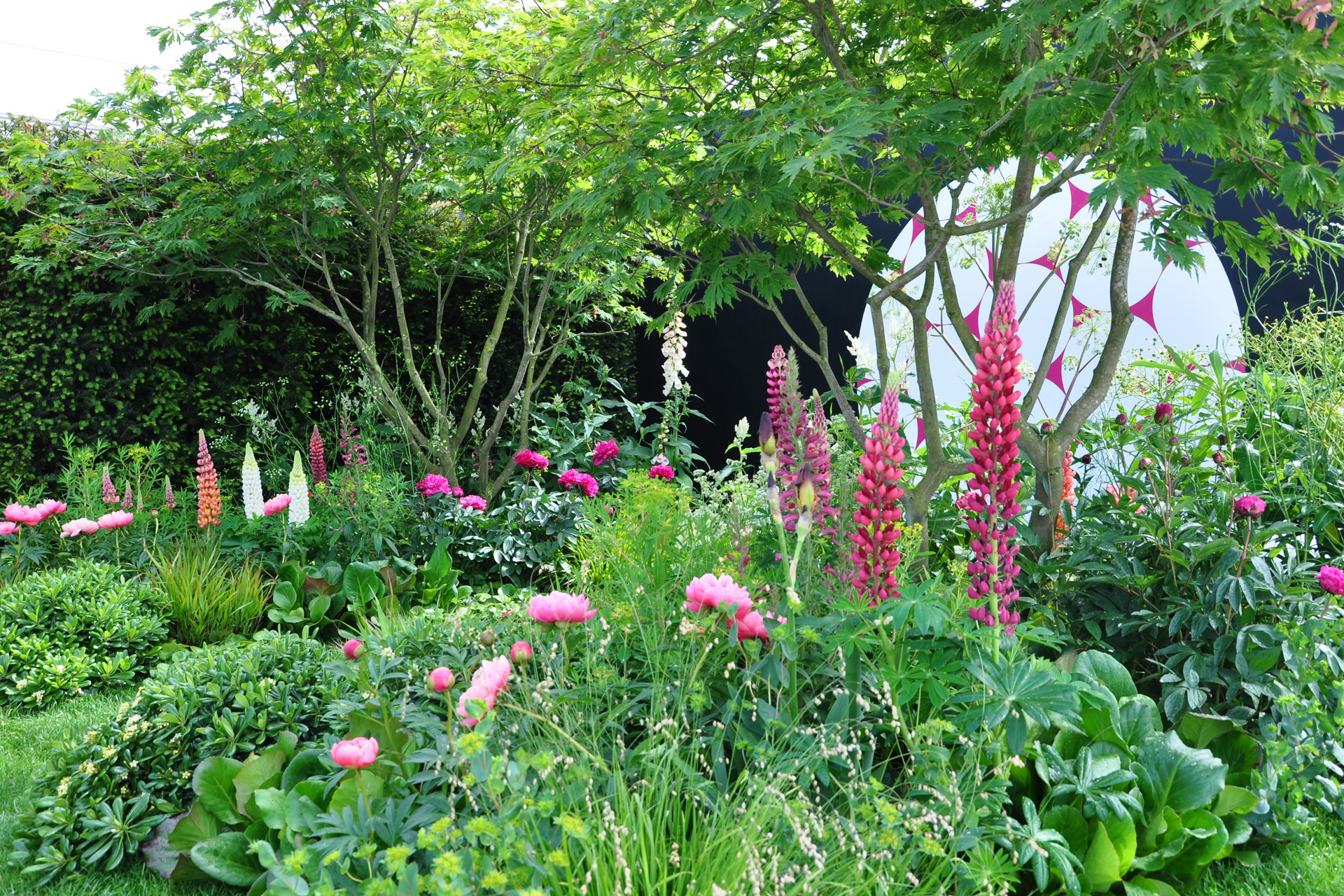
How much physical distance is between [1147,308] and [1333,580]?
10.1 ft

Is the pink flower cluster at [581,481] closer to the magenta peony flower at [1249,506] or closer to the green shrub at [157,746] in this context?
the green shrub at [157,746]

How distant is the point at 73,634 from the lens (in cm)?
367

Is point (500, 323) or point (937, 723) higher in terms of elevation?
point (500, 323)

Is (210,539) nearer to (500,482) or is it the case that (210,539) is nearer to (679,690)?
(500,482)

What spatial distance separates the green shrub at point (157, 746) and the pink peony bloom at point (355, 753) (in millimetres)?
908

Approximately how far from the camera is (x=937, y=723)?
1627 millimetres

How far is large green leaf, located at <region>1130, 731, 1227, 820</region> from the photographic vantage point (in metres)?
2.06

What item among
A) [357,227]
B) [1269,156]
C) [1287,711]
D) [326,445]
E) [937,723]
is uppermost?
[357,227]

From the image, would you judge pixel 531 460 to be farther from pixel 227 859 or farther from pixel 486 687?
pixel 486 687

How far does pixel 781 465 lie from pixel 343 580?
266 centimetres

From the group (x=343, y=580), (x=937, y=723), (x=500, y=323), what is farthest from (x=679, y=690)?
(x=500, y=323)

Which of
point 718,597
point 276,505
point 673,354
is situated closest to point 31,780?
point 276,505

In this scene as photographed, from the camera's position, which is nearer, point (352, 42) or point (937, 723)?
point (937, 723)

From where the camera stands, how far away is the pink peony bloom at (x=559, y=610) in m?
1.82
